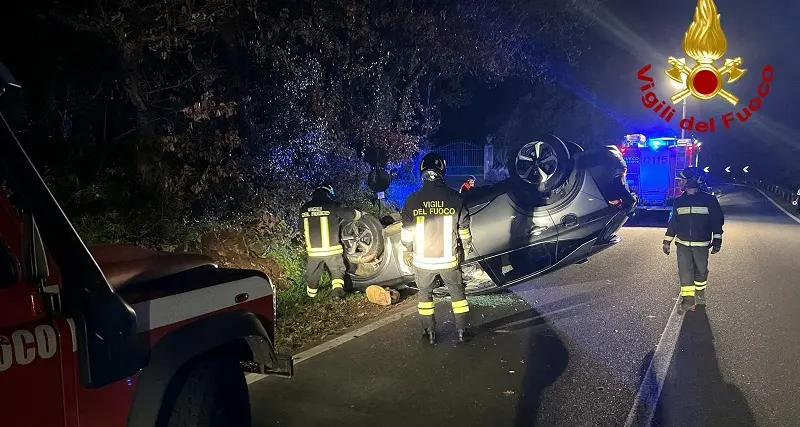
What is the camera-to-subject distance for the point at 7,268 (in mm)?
2182

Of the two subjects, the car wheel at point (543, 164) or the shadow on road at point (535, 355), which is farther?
the car wheel at point (543, 164)

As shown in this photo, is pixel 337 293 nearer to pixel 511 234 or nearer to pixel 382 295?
pixel 382 295

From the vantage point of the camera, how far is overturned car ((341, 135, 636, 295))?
742 cm

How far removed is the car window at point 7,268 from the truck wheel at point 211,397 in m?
1.07

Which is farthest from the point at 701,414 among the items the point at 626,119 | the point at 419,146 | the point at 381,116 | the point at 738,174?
the point at 738,174

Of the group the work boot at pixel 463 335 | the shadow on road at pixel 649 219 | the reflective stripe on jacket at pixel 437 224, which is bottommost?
the shadow on road at pixel 649 219

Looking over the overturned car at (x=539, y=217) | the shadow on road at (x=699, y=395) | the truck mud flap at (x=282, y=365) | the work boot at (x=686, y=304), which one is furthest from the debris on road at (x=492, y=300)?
the truck mud flap at (x=282, y=365)

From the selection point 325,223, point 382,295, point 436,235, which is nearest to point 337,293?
point 382,295

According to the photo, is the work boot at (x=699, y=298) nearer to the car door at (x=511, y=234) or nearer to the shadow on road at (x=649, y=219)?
the car door at (x=511, y=234)

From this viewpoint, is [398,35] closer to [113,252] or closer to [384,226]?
[384,226]

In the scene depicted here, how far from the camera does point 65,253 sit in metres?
2.30

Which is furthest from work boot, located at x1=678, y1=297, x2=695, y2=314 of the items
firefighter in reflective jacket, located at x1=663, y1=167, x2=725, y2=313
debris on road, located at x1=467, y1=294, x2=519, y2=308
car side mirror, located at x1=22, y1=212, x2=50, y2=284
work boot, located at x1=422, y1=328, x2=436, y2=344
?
car side mirror, located at x1=22, y1=212, x2=50, y2=284

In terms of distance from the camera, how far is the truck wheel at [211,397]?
304cm

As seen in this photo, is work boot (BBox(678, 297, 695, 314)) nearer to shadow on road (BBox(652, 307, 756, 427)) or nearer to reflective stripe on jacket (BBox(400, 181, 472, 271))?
shadow on road (BBox(652, 307, 756, 427))
